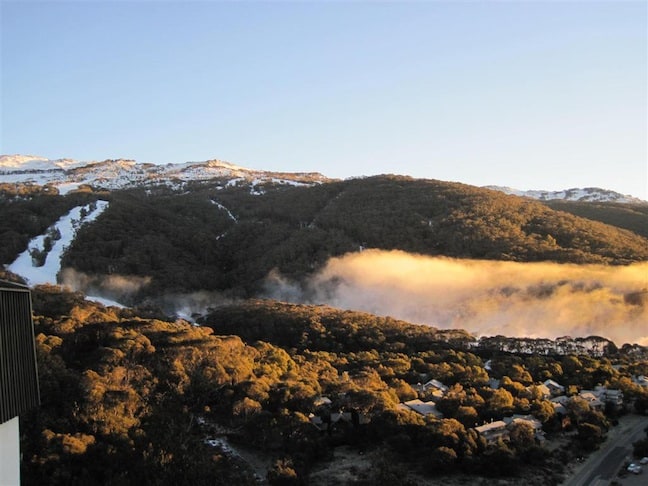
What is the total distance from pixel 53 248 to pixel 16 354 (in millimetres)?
52235

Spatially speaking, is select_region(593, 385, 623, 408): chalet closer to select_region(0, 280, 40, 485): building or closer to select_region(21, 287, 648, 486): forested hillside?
select_region(21, 287, 648, 486): forested hillside

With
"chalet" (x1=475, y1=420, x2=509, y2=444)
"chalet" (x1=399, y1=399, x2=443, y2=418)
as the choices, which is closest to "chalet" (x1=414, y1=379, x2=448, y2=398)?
"chalet" (x1=399, y1=399, x2=443, y2=418)

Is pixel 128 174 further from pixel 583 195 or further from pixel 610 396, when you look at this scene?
pixel 610 396

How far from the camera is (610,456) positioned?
2458 cm

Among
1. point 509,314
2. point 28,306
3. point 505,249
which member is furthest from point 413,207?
point 28,306

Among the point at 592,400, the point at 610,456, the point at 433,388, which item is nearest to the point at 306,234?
the point at 433,388

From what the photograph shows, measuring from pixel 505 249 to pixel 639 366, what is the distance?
90.6ft

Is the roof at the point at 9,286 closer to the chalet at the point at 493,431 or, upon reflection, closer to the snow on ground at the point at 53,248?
the chalet at the point at 493,431

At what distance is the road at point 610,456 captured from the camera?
22.2 meters

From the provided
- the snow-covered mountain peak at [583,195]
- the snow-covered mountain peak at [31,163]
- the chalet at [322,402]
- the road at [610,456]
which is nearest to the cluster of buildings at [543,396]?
the road at [610,456]

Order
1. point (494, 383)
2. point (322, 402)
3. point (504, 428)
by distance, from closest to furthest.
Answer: point (504, 428), point (322, 402), point (494, 383)

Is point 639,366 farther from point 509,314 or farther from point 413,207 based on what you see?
point 413,207

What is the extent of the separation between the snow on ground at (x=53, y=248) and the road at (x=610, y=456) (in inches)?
1399

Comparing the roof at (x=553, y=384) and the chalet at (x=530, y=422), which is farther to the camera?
the roof at (x=553, y=384)
